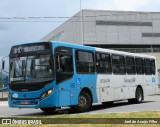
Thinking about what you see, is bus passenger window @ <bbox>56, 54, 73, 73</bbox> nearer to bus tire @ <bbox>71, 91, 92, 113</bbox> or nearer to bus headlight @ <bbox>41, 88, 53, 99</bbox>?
bus headlight @ <bbox>41, 88, 53, 99</bbox>

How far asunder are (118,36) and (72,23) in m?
10.2

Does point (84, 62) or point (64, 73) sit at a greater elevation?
point (84, 62)

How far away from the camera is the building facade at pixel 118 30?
81.1 meters

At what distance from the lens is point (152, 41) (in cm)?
8538

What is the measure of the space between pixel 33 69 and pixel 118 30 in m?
68.8

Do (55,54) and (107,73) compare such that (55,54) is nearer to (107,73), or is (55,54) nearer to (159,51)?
(107,73)

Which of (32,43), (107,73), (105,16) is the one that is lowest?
(107,73)

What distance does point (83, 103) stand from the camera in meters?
17.6

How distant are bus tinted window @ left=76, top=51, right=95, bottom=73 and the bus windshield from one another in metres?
1.78

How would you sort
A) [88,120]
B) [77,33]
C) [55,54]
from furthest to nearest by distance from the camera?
[77,33]
[55,54]
[88,120]

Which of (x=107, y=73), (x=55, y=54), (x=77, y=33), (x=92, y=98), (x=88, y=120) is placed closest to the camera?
(x=88, y=120)

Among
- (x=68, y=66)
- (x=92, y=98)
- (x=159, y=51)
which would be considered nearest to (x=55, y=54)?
(x=68, y=66)

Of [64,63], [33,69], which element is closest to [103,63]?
[64,63]

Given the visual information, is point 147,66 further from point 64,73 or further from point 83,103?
point 64,73
